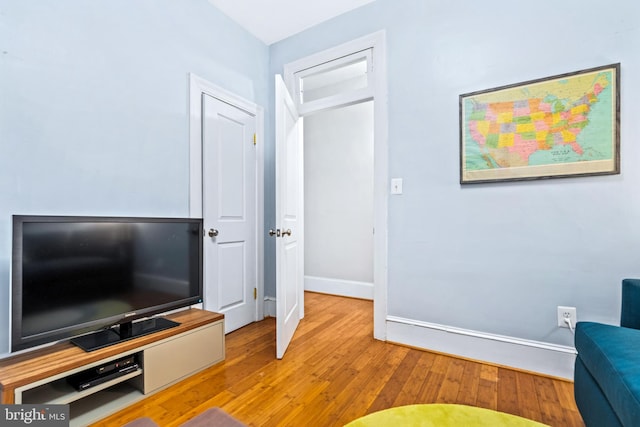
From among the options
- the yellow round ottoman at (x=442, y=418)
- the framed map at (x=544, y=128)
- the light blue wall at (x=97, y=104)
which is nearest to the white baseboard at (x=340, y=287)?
the framed map at (x=544, y=128)

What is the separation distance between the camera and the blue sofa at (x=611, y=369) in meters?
0.89

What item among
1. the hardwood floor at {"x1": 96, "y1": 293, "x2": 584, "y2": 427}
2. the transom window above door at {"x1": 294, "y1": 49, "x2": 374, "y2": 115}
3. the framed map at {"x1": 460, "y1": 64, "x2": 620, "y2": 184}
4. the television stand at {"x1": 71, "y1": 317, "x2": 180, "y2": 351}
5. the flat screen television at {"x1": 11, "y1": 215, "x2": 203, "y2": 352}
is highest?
the transom window above door at {"x1": 294, "y1": 49, "x2": 374, "y2": 115}

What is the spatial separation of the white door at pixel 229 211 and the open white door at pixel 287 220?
423 millimetres

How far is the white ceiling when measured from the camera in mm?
2482

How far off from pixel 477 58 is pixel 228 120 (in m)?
1.93

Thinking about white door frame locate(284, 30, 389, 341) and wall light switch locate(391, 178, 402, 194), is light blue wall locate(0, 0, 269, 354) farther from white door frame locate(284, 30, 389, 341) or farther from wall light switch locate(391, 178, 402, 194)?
wall light switch locate(391, 178, 402, 194)

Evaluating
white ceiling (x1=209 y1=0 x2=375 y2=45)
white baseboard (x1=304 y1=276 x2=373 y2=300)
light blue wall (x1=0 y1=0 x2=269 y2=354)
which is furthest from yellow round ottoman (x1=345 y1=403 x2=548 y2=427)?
white ceiling (x1=209 y1=0 x2=375 y2=45)

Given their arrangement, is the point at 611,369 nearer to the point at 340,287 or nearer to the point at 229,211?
the point at 229,211

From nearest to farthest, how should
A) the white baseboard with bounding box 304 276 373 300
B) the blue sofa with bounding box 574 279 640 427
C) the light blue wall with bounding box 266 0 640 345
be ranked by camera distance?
1. the blue sofa with bounding box 574 279 640 427
2. the light blue wall with bounding box 266 0 640 345
3. the white baseboard with bounding box 304 276 373 300

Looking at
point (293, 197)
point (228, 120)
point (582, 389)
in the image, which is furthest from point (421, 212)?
point (228, 120)

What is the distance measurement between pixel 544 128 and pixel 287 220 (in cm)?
178

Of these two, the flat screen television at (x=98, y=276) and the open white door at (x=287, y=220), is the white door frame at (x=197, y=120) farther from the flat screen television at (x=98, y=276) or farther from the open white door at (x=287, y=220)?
the open white door at (x=287, y=220)

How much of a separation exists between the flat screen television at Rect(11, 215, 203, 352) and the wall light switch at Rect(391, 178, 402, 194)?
4.70 feet

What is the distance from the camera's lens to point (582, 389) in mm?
1277
